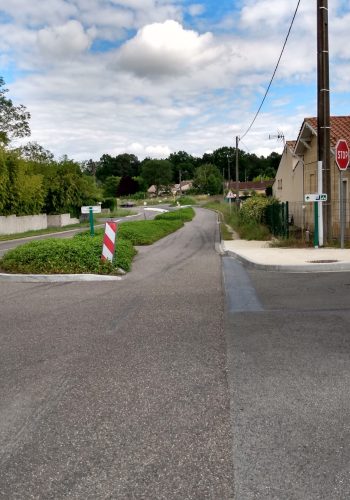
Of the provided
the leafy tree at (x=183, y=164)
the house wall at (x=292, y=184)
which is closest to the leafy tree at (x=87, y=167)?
the house wall at (x=292, y=184)

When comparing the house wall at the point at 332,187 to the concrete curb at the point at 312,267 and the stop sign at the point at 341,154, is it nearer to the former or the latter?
the stop sign at the point at 341,154

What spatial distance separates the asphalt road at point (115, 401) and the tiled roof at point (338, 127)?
1277 centimetres

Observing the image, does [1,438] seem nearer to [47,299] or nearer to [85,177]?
[47,299]

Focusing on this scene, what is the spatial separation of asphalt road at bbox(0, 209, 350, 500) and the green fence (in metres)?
9.72

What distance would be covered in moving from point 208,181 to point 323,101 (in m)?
117

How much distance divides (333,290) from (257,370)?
180 inches

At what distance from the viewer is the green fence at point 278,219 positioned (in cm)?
1792

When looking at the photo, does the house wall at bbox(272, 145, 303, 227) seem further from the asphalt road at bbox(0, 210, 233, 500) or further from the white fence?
the white fence

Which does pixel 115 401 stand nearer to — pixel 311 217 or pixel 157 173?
pixel 311 217

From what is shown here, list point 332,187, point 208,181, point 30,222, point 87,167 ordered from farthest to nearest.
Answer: point 208,181 → point 87,167 → point 30,222 → point 332,187

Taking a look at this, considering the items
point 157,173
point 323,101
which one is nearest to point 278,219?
point 323,101

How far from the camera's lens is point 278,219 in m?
18.9

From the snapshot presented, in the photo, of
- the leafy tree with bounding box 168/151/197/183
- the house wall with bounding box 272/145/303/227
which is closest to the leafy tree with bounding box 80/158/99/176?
the house wall with bounding box 272/145/303/227

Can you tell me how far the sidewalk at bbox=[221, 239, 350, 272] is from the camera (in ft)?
38.2
